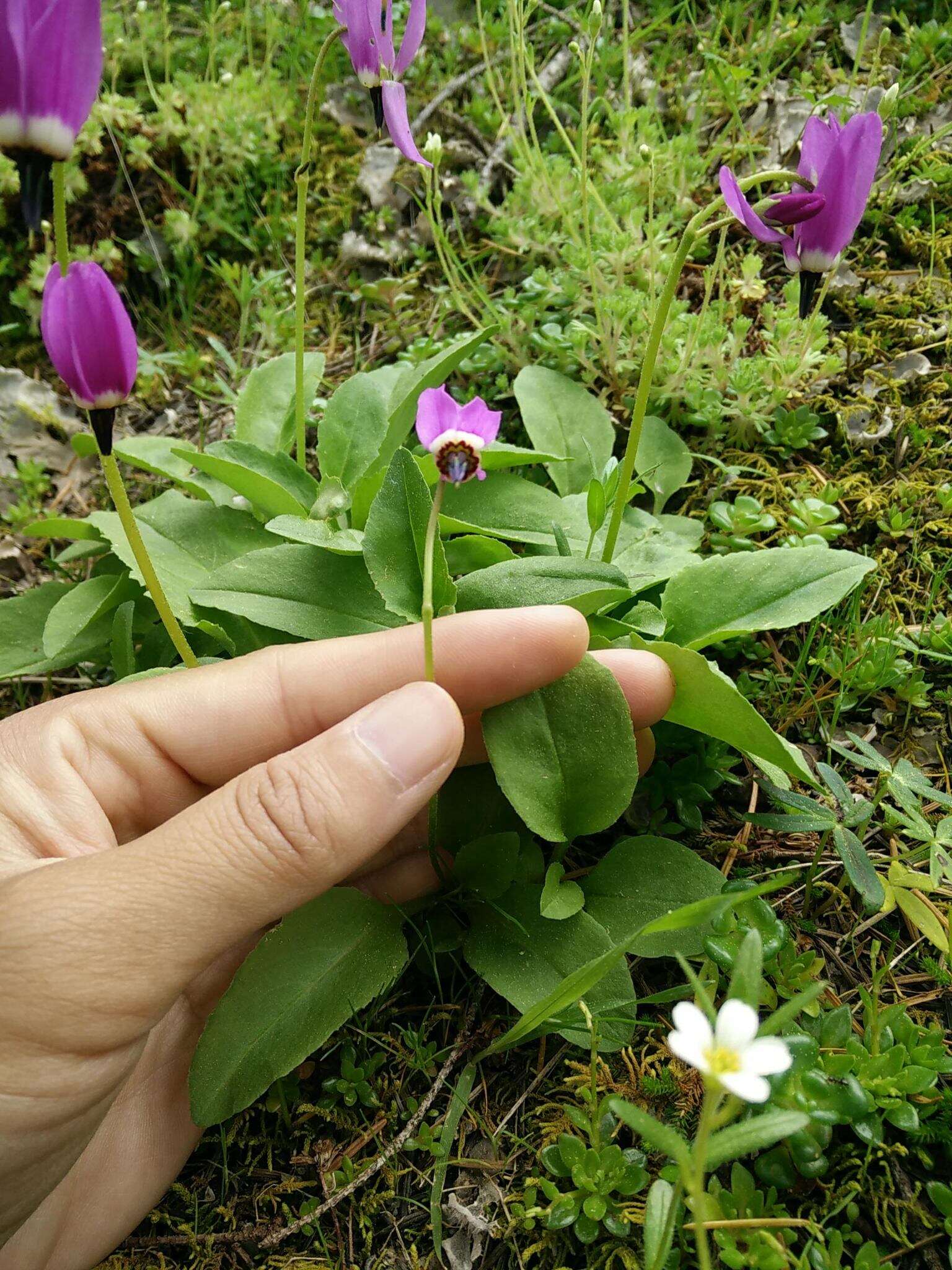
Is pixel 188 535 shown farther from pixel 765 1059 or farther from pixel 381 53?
pixel 765 1059

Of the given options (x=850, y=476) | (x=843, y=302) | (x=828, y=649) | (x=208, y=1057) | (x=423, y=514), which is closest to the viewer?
(x=208, y=1057)

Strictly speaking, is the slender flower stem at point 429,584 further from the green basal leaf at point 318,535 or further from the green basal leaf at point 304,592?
the green basal leaf at point 304,592

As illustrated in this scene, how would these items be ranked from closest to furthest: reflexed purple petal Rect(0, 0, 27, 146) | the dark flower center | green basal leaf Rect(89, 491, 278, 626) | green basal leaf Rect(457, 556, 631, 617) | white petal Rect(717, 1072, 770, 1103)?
white petal Rect(717, 1072, 770, 1103), reflexed purple petal Rect(0, 0, 27, 146), the dark flower center, green basal leaf Rect(457, 556, 631, 617), green basal leaf Rect(89, 491, 278, 626)

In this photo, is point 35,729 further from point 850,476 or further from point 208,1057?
point 850,476

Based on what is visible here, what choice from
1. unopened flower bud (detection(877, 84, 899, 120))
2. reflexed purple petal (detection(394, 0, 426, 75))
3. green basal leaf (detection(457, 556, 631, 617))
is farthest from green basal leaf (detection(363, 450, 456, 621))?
unopened flower bud (detection(877, 84, 899, 120))

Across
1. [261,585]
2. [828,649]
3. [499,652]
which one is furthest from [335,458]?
[828,649]

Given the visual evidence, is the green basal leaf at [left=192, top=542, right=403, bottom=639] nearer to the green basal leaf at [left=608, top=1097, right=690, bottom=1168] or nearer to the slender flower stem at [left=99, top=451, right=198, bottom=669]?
the slender flower stem at [left=99, top=451, right=198, bottom=669]

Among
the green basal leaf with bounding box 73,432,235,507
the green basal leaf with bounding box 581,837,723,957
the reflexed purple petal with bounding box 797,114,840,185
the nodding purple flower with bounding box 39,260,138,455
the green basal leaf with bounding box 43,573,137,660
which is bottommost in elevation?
the green basal leaf with bounding box 581,837,723,957
